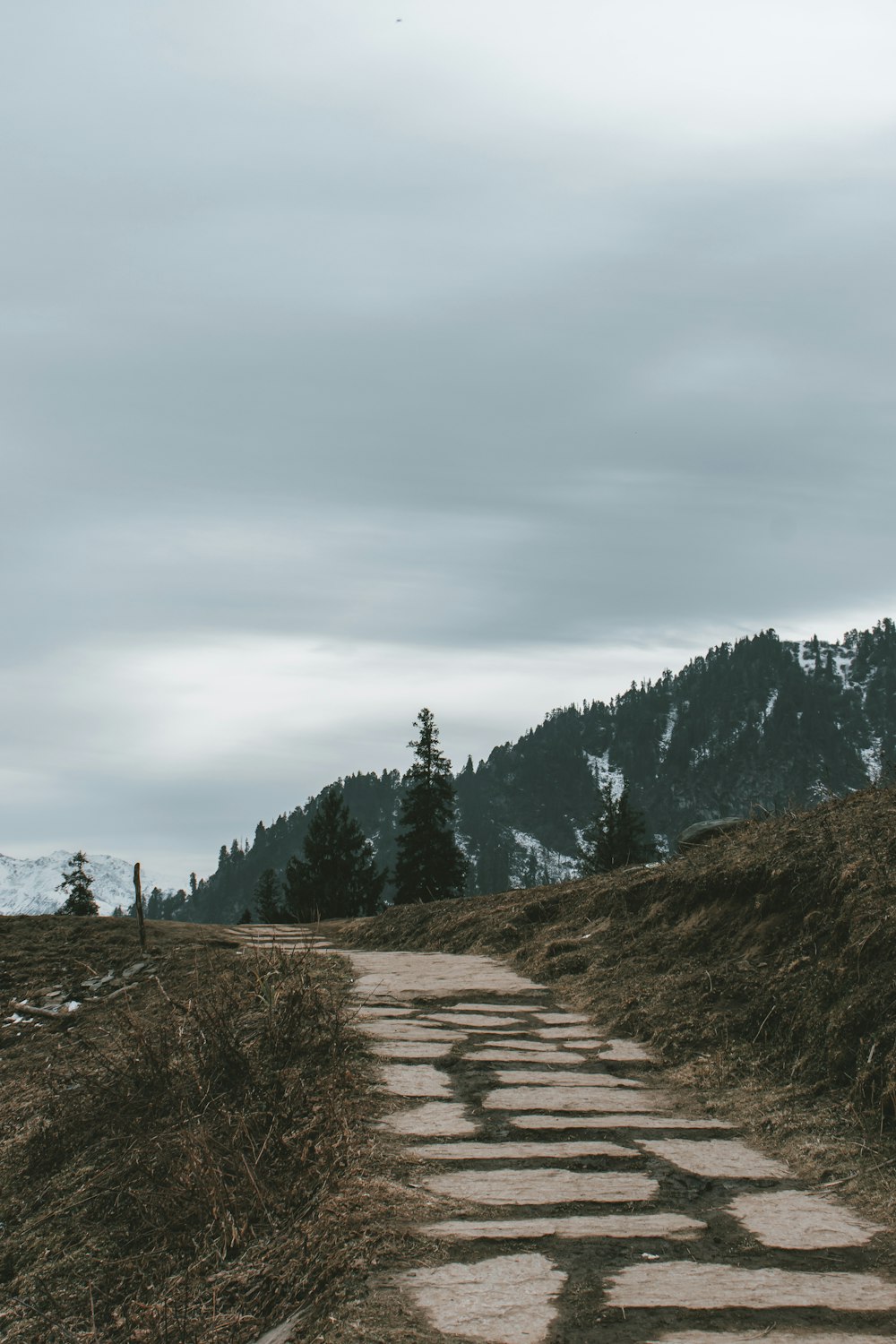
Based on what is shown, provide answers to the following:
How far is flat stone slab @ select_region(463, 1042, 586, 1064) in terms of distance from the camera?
4770 millimetres

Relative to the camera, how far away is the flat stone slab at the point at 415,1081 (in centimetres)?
416

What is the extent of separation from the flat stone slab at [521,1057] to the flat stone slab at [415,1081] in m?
0.33

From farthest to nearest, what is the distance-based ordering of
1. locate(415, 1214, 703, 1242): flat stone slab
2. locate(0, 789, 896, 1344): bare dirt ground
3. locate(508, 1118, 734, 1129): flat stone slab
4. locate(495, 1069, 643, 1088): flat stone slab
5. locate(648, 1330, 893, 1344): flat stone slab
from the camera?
locate(495, 1069, 643, 1088): flat stone slab
locate(508, 1118, 734, 1129): flat stone slab
locate(415, 1214, 703, 1242): flat stone slab
locate(0, 789, 896, 1344): bare dirt ground
locate(648, 1330, 893, 1344): flat stone slab

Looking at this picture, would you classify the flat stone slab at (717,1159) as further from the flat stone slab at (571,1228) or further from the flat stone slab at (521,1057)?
the flat stone slab at (521,1057)

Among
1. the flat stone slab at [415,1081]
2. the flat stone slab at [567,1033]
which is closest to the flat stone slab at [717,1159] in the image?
the flat stone slab at [415,1081]

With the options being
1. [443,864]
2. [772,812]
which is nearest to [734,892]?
[772,812]

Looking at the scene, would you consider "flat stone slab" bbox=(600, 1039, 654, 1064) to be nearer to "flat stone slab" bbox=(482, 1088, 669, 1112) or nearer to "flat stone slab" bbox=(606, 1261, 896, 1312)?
"flat stone slab" bbox=(482, 1088, 669, 1112)

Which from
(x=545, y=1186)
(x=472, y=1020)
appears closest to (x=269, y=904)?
(x=472, y=1020)

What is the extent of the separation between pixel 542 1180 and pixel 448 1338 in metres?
1.13

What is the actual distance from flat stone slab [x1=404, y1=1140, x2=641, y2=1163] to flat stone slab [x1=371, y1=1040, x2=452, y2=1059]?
1169 mm

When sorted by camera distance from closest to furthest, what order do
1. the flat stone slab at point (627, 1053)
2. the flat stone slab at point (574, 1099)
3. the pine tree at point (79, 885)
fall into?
the flat stone slab at point (574, 1099), the flat stone slab at point (627, 1053), the pine tree at point (79, 885)

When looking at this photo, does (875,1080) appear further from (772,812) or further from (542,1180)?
(772,812)

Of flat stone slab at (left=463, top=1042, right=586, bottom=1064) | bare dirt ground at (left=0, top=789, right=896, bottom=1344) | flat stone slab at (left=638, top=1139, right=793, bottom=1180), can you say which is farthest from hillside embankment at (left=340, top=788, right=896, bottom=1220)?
flat stone slab at (left=463, top=1042, right=586, bottom=1064)

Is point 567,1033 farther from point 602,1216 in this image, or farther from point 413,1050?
point 602,1216
